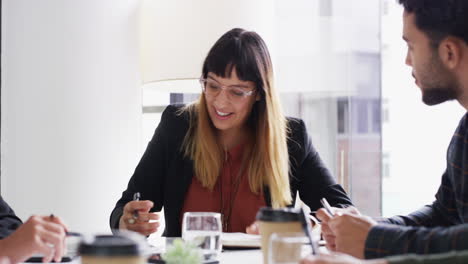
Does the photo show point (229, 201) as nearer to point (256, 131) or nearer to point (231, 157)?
point (231, 157)

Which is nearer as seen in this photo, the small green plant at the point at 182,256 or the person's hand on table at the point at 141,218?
the small green plant at the point at 182,256

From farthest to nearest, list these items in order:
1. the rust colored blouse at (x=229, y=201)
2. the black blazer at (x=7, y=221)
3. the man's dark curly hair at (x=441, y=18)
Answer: the rust colored blouse at (x=229, y=201)
the black blazer at (x=7, y=221)
the man's dark curly hair at (x=441, y=18)

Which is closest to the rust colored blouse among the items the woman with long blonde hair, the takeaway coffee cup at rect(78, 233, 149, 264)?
the woman with long blonde hair

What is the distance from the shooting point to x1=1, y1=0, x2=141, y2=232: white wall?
2.69m

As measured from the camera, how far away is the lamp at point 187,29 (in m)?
2.97

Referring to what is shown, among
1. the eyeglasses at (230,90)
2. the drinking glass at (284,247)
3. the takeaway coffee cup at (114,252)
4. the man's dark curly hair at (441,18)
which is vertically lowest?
the drinking glass at (284,247)

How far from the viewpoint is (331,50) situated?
11.1 ft

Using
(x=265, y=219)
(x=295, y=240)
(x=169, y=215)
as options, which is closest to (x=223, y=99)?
(x=169, y=215)

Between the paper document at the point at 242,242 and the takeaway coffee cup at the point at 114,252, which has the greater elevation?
the takeaway coffee cup at the point at 114,252

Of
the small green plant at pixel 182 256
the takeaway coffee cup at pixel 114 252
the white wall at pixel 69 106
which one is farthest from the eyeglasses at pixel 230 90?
the takeaway coffee cup at pixel 114 252

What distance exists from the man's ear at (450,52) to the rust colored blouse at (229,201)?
88 centimetres

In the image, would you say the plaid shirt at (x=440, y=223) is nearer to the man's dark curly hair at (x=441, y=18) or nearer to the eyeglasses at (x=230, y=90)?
the man's dark curly hair at (x=441, y=18)

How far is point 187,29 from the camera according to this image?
2.99 m

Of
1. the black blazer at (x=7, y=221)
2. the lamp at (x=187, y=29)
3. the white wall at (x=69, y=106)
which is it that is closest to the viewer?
the black blazer at (x=7, y=221)
